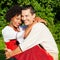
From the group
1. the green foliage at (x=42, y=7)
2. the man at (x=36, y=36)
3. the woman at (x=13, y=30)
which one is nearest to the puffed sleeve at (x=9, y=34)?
the woman at (x=13, y=30)

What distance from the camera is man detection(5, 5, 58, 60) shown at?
420 cm

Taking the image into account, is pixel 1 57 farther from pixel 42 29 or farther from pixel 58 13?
pixel 58 13

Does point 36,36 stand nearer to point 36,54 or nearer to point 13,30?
point 36,54

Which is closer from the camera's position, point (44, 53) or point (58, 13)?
point (44, 53)

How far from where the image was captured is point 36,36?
4.19 metres

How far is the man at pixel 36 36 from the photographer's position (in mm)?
4195

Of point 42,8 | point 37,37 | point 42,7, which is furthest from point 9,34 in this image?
point 42,7

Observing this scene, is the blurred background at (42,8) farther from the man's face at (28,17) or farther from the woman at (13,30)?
the man's face at (28,17)

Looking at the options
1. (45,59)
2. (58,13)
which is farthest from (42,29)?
(58,13)

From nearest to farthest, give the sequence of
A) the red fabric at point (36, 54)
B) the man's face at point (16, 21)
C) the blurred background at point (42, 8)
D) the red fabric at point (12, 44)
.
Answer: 1. the red fabric at point (36, 54)
2. the red fabric at point (12, 44)
3. the man's face at point (16, 21)
4. the blurred background at point (42, 8)

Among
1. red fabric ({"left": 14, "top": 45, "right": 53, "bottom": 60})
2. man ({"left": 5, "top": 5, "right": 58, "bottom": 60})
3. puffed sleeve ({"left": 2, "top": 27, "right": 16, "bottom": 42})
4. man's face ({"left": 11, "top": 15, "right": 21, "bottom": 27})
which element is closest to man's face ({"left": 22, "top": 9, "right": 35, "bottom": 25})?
man ({"left": 5, "top": 5, "right": 58, "bottom": 60})

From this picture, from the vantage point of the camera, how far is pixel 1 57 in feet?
38.1

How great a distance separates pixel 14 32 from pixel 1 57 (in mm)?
6700

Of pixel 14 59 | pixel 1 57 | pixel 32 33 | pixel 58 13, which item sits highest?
pixel 32 33
